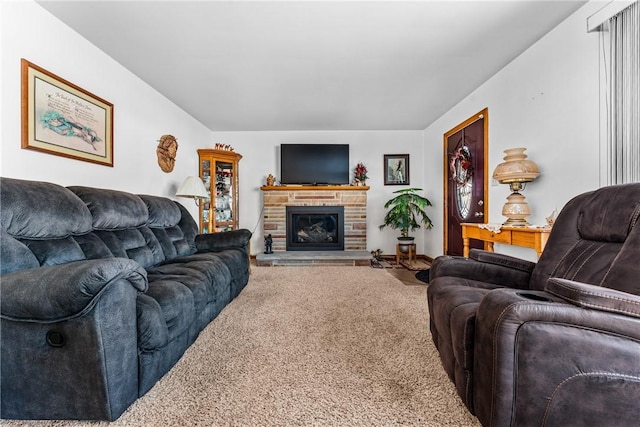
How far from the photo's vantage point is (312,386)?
1.45 meters

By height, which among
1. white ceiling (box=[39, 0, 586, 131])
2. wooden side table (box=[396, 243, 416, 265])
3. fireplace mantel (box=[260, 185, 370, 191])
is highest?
white ceiling (box=[39, 0, 586, 131])

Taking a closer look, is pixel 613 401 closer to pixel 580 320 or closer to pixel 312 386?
pixel 580 320

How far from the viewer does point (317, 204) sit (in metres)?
5.09

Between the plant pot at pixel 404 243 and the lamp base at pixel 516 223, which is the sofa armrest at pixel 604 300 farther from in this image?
the plant pot at pixel 404 243

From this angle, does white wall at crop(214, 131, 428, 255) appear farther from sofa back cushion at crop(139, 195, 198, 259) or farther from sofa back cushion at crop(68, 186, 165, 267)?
sofa back cushion at crop(68, 186, 165, 267)

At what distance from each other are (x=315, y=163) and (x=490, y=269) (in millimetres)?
3752

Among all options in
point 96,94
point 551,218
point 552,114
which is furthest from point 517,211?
point 96,94

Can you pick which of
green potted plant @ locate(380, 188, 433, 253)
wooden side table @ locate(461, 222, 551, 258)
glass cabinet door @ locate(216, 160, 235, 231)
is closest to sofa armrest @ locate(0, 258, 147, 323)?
wooden side table @ locate(461, 222, 551, 258)

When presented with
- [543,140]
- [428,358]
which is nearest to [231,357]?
[428,358]

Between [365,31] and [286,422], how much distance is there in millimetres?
2701

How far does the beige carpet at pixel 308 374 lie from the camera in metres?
1.24

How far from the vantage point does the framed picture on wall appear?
2016mm

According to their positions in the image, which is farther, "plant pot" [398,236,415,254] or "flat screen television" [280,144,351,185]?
"flat screen television" [280,144,351,185]

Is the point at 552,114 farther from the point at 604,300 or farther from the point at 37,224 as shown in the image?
the point at 37,224
